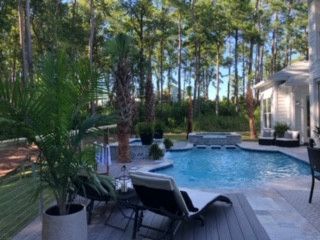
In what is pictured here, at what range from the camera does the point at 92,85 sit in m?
4.03

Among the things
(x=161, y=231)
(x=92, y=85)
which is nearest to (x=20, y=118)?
(x=92, y=85)

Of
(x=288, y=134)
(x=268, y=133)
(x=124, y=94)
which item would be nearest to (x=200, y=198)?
(x=124, y=94)

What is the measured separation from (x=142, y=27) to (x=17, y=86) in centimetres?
2571

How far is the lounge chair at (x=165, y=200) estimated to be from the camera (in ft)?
14.4

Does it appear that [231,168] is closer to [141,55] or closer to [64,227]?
[64,227]

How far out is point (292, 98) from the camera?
57.2 ft

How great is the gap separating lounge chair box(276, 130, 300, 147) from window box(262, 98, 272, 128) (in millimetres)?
3350

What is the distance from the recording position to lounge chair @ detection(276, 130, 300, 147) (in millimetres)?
16094

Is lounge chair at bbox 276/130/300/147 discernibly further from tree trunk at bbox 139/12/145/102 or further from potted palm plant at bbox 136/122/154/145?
tree trunk at bbox 139/12/145/102

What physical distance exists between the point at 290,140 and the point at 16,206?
1267cm

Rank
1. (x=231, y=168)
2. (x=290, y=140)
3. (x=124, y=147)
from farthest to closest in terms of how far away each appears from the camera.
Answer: (x=290, y=140) < (x=231, y=168) < (x=124, y=147)

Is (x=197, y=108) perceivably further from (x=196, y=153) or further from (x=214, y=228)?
(x=214, y=228)

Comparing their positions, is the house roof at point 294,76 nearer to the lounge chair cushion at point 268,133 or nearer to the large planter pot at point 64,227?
the lounge chair cushion at point 268,133

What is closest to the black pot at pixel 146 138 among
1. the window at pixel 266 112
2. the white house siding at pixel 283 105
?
the white house siding at pixel 283 105
